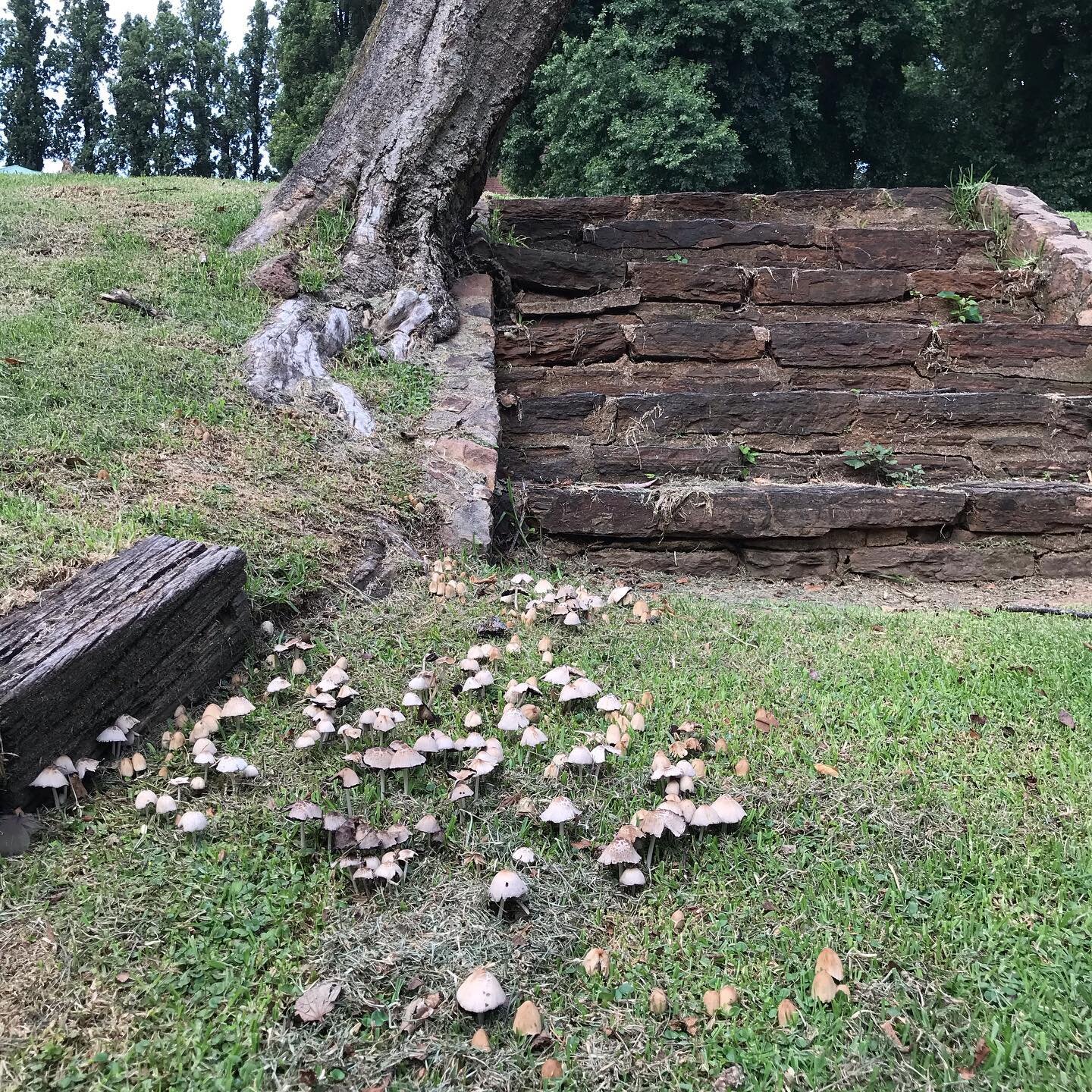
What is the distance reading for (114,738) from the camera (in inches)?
86.7

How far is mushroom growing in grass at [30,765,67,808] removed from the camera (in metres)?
2.02

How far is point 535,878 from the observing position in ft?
6.57

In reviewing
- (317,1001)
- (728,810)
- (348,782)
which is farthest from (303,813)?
(728,810)

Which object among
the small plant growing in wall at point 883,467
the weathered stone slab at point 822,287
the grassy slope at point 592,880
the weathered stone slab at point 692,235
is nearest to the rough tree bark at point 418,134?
the weathered stone slab at point 692,235

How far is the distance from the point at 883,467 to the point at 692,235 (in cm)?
247

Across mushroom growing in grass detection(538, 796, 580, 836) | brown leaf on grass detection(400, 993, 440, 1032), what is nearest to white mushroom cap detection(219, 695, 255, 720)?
mushroom growing in grass detection(538, 796, 580, 836)

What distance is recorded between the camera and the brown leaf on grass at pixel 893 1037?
5.32ft

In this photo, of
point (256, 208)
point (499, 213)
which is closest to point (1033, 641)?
point (499, 213)

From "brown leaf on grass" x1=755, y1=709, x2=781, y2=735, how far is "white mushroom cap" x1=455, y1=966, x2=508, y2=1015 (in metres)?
1.24

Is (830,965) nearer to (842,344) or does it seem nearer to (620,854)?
(620,854)

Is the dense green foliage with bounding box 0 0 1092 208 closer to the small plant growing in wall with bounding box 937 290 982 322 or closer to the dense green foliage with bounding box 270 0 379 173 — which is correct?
the dense green foliage with bounding box 270 0 379 173

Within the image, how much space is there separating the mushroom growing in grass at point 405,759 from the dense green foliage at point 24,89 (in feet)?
114

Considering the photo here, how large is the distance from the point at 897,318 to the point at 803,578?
2365 mm

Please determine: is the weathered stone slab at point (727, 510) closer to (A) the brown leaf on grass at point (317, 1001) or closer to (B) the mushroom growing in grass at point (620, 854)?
(B) the mushroom growing in grass at point (620, 854)
